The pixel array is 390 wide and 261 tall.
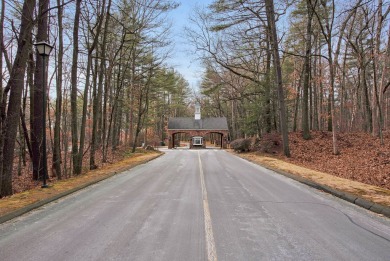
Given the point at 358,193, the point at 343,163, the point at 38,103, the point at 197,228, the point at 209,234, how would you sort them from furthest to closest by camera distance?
the point at 343,163 → the point at 38,103 → the point at 358,193 → the point at 197,228 → the point at 209,234

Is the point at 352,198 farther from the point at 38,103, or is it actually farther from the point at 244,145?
the point at 244,145

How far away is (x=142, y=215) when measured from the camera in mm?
5402

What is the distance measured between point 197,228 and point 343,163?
1245 cm

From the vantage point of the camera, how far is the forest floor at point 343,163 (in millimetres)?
8367

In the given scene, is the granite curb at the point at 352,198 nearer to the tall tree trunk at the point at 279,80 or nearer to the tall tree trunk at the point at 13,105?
the tall tree trunk at the point at 279,80

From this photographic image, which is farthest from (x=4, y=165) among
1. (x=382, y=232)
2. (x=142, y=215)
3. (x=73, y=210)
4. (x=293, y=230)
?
(x=382, y=232)

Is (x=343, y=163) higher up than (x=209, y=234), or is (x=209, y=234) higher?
(x=343, y=163)

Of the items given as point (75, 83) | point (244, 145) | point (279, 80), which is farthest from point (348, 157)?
point (75, 83)

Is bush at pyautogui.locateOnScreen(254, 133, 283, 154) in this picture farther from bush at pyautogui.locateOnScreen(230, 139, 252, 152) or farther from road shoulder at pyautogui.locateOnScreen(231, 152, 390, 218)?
road shoulder at pyautogui.locateOnScreen(231, 152, 390, 218)

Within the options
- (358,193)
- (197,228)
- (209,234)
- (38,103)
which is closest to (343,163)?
(358,193)

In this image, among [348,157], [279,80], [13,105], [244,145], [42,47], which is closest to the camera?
[42,47]

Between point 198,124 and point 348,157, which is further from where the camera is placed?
point 198,124

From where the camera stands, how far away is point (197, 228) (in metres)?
4.62

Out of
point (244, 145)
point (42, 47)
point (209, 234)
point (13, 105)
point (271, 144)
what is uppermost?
point (42, 47)
